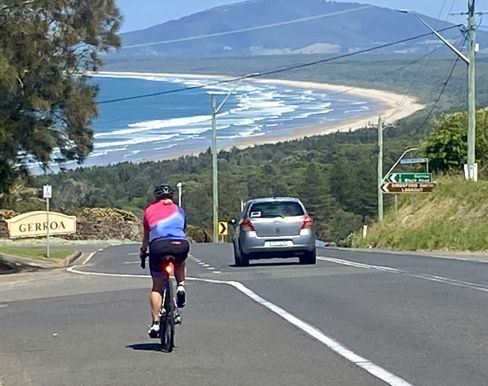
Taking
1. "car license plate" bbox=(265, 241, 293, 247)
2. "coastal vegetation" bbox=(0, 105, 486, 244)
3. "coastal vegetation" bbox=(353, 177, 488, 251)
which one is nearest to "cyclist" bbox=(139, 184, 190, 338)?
"car license plate" bbox=(265, 241, 293, 247)

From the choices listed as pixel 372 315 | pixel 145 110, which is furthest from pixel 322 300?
pixel 145 110

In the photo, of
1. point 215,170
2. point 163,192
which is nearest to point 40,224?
point 215,170

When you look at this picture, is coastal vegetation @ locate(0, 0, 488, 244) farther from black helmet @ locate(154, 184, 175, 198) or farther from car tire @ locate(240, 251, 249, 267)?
black helmet @ locate(154, 184, 175, 198)

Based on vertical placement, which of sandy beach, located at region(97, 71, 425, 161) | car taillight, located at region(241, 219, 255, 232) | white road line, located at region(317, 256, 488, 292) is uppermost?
sandy beach, located at region(97, 71, 425, 161)

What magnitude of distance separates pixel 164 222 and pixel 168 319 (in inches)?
40.7

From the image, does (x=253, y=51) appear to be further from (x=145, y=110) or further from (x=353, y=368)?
(x=353, y=368)

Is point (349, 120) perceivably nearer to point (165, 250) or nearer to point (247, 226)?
point (247, 226)

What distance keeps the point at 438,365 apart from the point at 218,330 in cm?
391

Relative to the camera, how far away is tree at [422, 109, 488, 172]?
55.8 meters

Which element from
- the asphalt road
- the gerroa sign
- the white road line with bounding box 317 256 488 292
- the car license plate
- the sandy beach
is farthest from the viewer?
the sandy beach

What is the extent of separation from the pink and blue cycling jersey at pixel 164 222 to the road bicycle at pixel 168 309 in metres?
0.27

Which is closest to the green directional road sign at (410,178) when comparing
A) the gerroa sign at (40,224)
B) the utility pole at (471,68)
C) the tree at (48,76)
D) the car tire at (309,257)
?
the utility pole at (471,68)

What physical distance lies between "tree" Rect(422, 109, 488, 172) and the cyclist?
144 feet

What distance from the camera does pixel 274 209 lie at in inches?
1062
